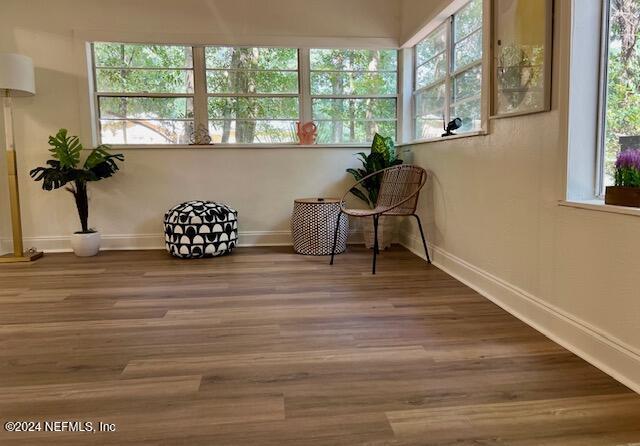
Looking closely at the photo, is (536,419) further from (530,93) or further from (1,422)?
Result: (1,422)

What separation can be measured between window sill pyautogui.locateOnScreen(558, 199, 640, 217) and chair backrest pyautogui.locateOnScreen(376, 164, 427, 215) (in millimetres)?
1630

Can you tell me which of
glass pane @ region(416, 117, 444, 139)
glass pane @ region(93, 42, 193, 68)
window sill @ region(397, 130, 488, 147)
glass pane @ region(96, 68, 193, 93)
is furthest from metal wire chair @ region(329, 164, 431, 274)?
glass pane @ region(93, 42, 193, 68)

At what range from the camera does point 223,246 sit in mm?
4008

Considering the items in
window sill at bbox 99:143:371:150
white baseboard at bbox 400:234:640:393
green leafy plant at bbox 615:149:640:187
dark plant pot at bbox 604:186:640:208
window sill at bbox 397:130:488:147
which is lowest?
white baseboard at bbox 400:234:640:393

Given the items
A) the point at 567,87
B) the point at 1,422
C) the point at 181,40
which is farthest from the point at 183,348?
the point at 181,40

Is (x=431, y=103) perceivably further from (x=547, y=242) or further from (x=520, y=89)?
(x=547, y=242)

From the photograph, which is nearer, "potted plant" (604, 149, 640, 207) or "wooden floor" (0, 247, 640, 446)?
"wooden floor" (0, 247, 640, 446)

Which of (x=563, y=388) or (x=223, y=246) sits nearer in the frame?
(x=563, y=388)

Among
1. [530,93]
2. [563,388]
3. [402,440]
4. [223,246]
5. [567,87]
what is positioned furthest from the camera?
[223,246]

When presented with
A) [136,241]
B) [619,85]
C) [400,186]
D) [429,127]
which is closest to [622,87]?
[619,85]

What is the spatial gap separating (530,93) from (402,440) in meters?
1.71

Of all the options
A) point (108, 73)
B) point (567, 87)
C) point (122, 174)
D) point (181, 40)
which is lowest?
point (122, 174)

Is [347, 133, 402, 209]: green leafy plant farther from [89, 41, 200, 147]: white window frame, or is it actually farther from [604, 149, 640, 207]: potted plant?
[604, 149, 640, 207]: potted plant

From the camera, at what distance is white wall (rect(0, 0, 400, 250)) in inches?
162
